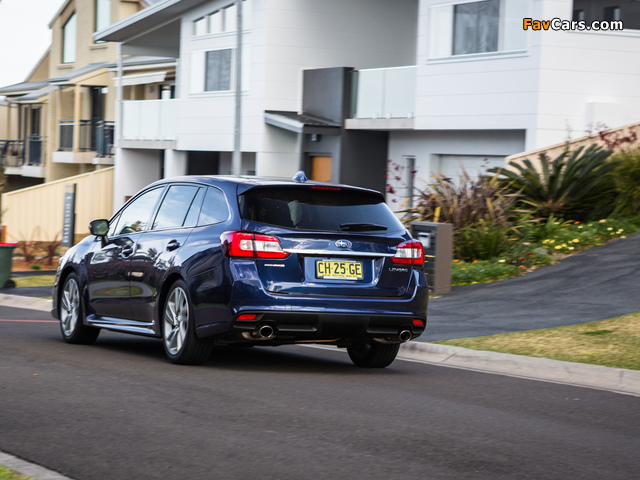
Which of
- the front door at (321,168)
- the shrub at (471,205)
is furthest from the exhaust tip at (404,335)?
the front door at (321,168)

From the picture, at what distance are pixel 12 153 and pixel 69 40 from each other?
663 centimetres

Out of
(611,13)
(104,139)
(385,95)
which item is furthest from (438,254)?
(104,139)

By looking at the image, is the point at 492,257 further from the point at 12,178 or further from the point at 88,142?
the point at 12,178

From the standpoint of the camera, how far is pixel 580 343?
403 inches

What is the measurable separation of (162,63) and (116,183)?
4.72 meters

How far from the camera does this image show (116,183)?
35.9m

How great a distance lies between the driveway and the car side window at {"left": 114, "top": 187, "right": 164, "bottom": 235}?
3225 mm

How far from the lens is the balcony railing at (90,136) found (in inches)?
1545

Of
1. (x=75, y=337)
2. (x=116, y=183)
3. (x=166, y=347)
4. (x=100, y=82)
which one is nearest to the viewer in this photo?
(x=166, y=347)

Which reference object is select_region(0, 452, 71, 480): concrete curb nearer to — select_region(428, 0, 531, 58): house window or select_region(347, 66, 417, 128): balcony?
select_region(428, 0, 531, 58): house window

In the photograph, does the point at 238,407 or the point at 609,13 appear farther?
the point at 609,13

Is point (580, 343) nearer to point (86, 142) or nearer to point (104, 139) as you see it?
point (104, 139)

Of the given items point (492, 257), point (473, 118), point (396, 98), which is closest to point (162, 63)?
point (396, 98)

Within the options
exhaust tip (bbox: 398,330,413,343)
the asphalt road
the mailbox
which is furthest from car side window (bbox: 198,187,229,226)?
the mailbox
